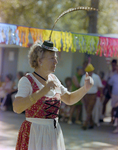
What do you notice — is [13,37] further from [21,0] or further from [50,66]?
[21,0]

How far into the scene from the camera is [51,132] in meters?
2.72

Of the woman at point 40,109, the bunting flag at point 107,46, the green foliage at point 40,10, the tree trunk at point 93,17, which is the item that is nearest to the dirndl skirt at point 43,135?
the woman at point 40,109

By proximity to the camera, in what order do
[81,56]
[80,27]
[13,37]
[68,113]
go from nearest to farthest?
[13,37], [68,113], [81,56], [80,27]

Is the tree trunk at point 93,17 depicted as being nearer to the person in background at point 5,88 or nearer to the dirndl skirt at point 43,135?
the person in background at point 5,88

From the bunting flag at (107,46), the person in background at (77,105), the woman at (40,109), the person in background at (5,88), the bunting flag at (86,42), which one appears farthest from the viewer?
the person in background at (5,88)

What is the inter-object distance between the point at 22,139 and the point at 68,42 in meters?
3.12

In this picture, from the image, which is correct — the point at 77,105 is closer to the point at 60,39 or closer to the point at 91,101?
the point at 91,101

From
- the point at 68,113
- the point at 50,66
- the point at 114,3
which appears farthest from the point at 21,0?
the point at 50,66

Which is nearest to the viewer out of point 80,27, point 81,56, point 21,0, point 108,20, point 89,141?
point 89,141

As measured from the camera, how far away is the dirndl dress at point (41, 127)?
105 inches

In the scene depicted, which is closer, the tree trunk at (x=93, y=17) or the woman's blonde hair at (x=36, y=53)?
the woman's blonde hair at (x=36, y=53)

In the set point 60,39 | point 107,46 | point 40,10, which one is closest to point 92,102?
point 107,46

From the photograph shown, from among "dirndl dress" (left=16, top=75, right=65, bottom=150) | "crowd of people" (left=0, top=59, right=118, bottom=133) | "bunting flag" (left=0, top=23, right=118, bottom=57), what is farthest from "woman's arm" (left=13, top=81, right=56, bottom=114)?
"crowd of people" (left=0, top=59, right=118, bottom=133)

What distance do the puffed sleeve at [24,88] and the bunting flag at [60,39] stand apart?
2553mm
